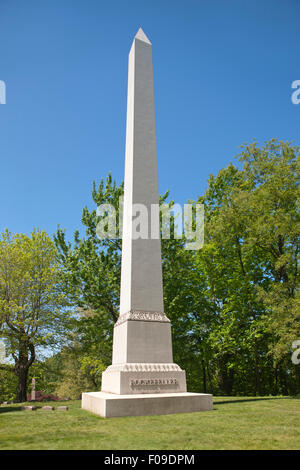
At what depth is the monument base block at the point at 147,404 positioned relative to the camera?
8.11m

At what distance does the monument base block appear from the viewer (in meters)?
8.11

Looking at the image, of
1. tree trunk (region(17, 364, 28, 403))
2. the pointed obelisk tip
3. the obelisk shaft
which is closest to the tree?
tree trunk (region(17, 364, 28, 403))

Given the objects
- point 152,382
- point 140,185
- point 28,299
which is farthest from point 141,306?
point 28,299

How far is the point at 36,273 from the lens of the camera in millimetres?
24625

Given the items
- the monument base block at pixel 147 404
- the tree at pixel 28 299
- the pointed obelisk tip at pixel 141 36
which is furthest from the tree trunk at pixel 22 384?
the pointed obelisk tip at pixel 141 36

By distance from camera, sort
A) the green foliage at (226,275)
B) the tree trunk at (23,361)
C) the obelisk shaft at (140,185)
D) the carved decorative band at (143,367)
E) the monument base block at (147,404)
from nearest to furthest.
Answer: the monument base block at (147,404) < the carved decorative band at (143,367) < the obelisk shaft at (140,185) < the green foliage at (226,275) < the tree trunk at (23,361)

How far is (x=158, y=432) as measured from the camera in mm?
6223

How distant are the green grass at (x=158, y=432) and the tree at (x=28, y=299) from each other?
1579cm

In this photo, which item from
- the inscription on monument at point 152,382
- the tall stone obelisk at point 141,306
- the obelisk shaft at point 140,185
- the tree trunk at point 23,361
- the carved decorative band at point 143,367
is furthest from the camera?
the tree trunk at point 23,361

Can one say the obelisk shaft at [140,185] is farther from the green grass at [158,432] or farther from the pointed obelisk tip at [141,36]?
the green grass at [158,432]

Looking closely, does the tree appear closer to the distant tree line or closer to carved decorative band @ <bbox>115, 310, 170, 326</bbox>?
the distant tree line

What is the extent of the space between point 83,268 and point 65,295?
3119 mm

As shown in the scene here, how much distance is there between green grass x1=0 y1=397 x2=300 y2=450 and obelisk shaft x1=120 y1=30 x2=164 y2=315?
13.5ft
